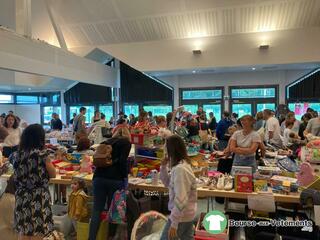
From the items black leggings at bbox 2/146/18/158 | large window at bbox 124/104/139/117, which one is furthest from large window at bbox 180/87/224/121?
black leggings at bbox 2/146/18/158

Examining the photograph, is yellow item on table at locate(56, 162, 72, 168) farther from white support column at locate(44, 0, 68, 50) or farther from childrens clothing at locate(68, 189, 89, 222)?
white support column at locate(44, 0, 68, 50)

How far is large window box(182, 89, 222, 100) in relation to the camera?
36.4 feet

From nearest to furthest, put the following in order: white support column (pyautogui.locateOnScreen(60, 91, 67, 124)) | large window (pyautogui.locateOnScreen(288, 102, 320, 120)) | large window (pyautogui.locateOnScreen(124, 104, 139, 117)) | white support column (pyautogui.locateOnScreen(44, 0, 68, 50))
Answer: white support column (pyautogui.locateOnScreen(44, 0, 68, 50)), large window (pyautogui.locateOnScreen(288, 102, 320, 120)), large window (pyautogui.locateOnScreen(124, 104, 139, 117)), white support column (pyautogui.locateOnScreen(60, 91, 67, 124))

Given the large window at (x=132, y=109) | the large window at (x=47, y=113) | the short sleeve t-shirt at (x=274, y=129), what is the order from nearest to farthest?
the short sleeve t-shirt at (x=274, y=129) < the large window at (x=132, y=109) < the large window at (x=47, y=113)

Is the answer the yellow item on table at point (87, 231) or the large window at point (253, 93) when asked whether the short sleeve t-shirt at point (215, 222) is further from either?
the large window at point (253, 93)

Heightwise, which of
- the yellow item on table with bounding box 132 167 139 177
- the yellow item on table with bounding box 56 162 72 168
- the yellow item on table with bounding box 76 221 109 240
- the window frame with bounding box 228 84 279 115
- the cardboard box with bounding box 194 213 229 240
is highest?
the window frame with bounding box 228 84 279 115

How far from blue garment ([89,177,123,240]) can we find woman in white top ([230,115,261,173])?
1.47 metres

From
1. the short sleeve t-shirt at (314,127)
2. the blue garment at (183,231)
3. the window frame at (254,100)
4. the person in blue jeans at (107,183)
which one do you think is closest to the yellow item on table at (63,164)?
the person in blue jeans at (107,183)

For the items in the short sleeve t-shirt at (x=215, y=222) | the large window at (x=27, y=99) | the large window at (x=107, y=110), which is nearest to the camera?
the short sleeve t-shirt at (x=215, y=222)

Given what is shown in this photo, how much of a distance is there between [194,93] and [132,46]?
10.4 ft

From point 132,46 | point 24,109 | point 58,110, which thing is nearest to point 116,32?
point 132,46

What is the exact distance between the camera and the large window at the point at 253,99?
10.5 metres

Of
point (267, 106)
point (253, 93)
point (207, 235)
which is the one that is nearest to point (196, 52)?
point (253, 93)

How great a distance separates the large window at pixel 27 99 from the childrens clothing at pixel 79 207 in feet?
39.7
